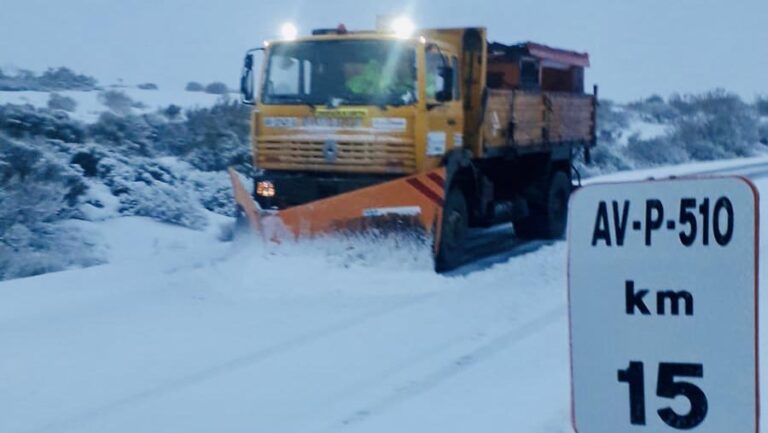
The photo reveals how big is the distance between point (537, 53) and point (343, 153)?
13.3 feet

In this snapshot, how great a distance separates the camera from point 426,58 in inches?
436

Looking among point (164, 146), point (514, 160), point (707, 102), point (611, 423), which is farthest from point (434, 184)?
point (707, 102)

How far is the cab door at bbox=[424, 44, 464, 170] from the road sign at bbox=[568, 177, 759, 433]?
8.07 m

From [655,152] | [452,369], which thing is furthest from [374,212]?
[655,152]

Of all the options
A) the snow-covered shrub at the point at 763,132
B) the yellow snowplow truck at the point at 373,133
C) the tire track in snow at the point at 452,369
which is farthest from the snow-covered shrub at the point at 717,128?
the tire track in snow at the point at 452,369

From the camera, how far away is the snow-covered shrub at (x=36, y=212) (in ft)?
49.7

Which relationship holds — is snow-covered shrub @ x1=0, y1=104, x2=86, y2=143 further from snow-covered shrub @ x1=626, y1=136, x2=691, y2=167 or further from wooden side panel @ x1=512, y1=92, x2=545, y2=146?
snow-covered shrub @ x1=626, y1=136, x2=691, y2=167

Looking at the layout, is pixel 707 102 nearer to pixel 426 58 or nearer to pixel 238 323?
pixel 426 58

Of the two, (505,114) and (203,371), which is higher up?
(505,114)

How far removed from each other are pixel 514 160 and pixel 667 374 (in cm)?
1124

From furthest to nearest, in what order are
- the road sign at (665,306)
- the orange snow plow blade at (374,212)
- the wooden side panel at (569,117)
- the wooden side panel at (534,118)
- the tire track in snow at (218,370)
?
the wooden side panel at (569,117) → the wooden side panel at (534,118) → the orange snow plow blade at (374,212) → the tire track in snow at (218,370) → the road sign at (665,306)

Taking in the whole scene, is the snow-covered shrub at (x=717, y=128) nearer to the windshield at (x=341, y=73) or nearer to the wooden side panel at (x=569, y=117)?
the wooden side panel at (x=569, y=117)

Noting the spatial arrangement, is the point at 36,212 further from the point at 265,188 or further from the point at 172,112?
the point at 172,112

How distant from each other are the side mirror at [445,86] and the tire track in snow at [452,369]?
8.99 feet
